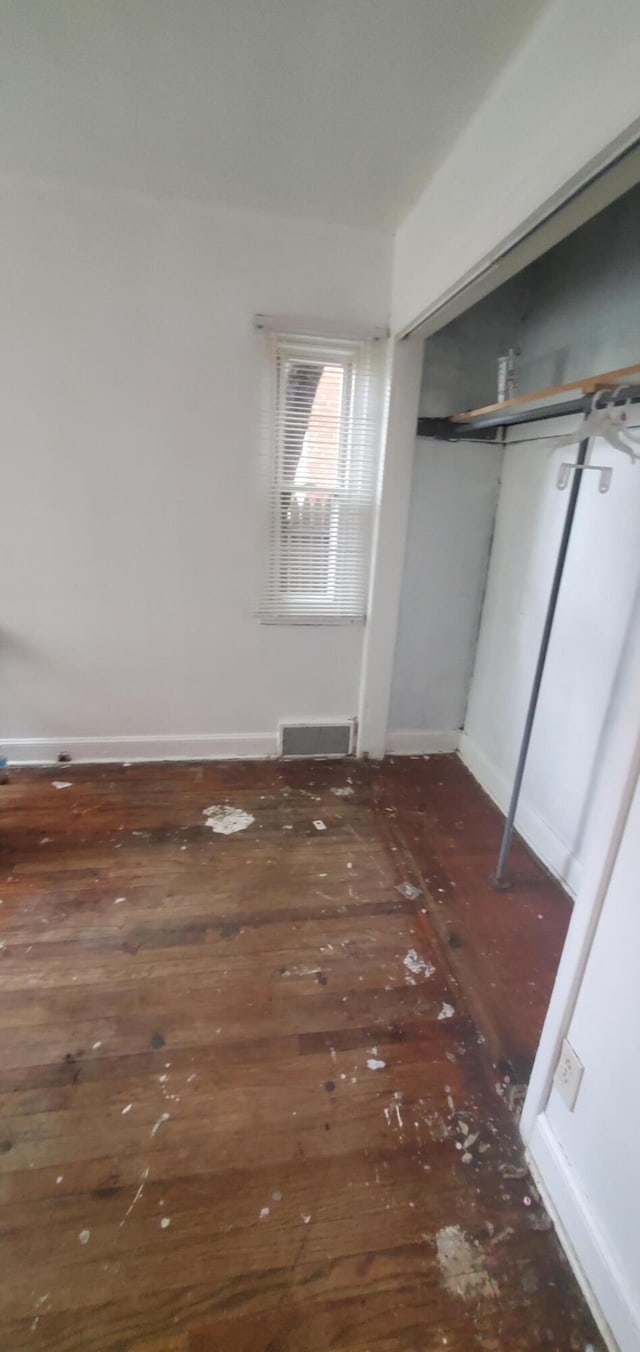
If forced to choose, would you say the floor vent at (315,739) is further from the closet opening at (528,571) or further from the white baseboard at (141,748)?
the closet opening at (528,571)

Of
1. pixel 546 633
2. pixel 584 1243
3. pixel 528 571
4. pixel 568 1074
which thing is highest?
pixel 528 571

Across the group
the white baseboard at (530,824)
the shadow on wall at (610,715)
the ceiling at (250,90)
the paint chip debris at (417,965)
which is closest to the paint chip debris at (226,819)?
the paint chip debris at (417,965)

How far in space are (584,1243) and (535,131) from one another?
2.32 m

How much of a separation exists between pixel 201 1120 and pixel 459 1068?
0.67 m

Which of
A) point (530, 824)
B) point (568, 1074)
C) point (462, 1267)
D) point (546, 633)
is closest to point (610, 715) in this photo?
point (546, 633)

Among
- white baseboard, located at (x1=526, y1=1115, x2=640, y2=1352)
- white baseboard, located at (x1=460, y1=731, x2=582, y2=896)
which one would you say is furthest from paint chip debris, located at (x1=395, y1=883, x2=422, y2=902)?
white baseboard, located at (x1=526, y1=1115, x2=640, y2=1352)

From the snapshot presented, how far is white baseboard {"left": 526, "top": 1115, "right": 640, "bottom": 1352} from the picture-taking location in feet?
3.01

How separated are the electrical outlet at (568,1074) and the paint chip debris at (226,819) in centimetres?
147

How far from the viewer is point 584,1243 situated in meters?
1.02

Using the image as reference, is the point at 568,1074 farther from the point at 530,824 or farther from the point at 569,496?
Result: the point at 569,496

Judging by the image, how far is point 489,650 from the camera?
2.71 meters

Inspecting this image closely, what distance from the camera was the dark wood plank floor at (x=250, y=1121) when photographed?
0.99 metres

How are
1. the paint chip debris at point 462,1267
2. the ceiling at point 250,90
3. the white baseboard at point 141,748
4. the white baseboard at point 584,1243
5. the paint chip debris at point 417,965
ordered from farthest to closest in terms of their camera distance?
the white baseboard at point 141,748
the paint chip debris at point 417,965
the ceiling at point 250,90
the paint chip debris at point 462,1267
the white baseboard at point 584,1243

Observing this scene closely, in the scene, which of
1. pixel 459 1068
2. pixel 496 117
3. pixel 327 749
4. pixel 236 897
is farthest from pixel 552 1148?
pixel 496 117
